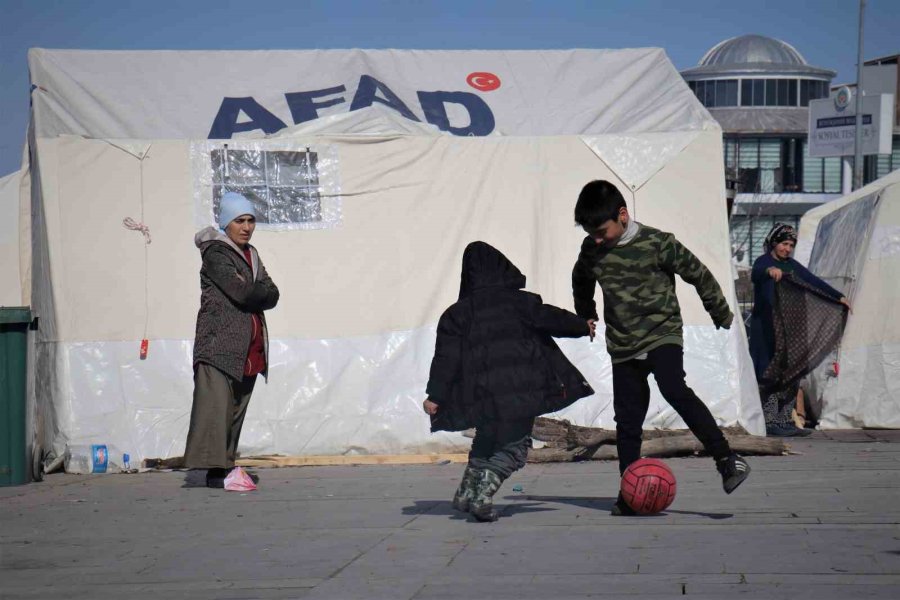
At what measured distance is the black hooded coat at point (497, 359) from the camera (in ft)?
19.5

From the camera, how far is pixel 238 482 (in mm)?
7539

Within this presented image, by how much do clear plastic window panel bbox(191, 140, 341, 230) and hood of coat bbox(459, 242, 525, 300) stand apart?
3.21 meters

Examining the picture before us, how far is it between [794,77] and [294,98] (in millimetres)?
45890

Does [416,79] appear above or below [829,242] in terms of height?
above

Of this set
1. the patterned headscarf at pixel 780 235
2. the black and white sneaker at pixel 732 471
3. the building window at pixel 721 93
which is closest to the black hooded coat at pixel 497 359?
the black and white sneaker at pixel 732 471

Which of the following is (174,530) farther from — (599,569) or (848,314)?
(848,314)

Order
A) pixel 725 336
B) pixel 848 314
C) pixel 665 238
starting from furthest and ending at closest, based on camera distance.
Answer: pixel 848 314 → pixel 725 336 → pixel 665 238

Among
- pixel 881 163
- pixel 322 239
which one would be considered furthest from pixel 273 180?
pixel 881 163

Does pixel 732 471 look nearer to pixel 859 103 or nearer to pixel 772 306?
pixel 772 306

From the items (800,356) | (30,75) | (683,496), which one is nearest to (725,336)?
(800,356)

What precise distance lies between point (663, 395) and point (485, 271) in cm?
104

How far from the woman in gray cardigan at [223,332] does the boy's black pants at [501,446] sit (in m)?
1.96

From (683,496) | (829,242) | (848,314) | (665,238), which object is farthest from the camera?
(829,242)

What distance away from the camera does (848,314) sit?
34.7ft
